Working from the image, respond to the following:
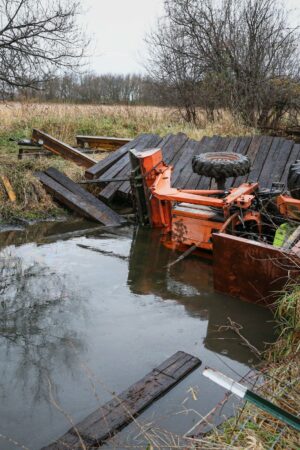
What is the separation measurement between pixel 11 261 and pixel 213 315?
112 inches

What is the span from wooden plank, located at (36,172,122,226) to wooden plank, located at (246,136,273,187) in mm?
2499

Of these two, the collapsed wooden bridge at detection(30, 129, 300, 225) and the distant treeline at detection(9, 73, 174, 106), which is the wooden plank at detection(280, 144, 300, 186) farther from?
the distant treeline at detection(9, 73, 174, 106)

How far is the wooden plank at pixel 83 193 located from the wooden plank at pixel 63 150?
1.25 m

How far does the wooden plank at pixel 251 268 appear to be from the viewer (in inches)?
173

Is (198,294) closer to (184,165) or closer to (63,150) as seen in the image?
(184,165)

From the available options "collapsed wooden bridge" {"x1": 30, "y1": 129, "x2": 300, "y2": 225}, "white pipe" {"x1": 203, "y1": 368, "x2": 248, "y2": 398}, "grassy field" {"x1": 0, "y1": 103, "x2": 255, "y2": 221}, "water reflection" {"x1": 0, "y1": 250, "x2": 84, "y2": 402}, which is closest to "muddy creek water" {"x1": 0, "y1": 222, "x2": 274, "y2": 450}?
"water reflection" {"x1": 0, "y1": 250, "x2": 84, "y2": 402}

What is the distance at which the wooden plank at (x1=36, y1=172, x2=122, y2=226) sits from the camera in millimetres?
8148

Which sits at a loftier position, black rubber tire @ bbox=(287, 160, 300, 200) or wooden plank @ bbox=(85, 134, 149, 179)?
black rubber tire @ bbox=(287, 160, 300, 200)

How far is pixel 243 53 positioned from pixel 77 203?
9.88 meters

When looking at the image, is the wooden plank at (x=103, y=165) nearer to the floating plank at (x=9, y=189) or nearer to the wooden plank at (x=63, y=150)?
the wooden plank at (x=63, y=150)

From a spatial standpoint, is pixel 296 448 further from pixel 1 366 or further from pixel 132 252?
pixel 132 252

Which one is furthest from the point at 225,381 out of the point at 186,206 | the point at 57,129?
the point at 57,129

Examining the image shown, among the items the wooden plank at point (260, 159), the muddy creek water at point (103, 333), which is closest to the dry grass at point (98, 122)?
the wooden plank at point (260, 159)

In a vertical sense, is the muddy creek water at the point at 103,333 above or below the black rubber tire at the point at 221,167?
below
